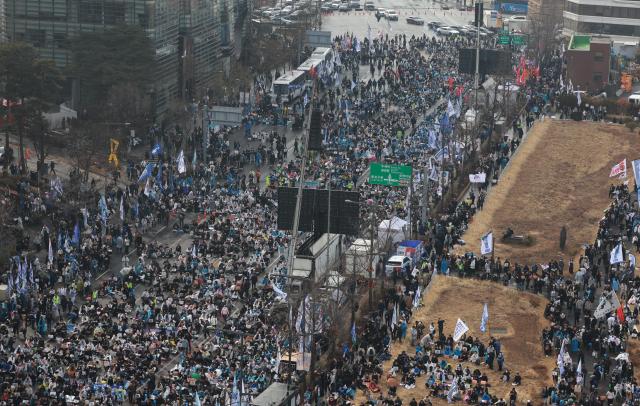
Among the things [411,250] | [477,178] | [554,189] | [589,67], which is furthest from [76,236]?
[589,67]

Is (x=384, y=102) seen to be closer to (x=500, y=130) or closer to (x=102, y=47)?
(x=500, y=130)

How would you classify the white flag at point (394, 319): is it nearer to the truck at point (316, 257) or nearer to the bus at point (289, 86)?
the truck at point (316, 257)

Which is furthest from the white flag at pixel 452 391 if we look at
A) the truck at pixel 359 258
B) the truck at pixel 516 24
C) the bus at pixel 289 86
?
the truck at pixel 516 24

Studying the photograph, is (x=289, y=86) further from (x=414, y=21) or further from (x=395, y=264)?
(x=414, y=21)

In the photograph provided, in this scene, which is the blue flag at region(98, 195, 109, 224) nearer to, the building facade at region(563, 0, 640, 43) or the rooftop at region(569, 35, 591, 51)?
the rooftop at region(569, 35, 591, 51)

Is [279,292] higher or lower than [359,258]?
higher
